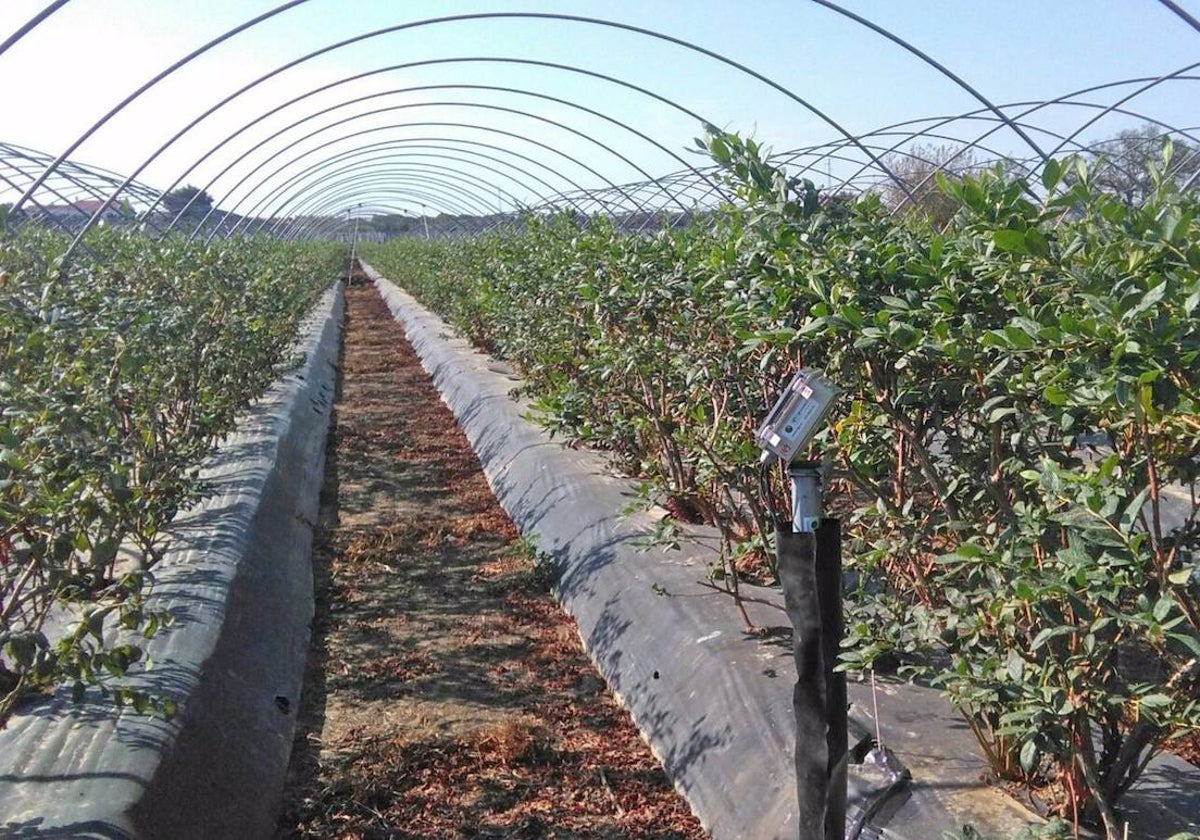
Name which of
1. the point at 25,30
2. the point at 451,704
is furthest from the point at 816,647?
the point at 25,30

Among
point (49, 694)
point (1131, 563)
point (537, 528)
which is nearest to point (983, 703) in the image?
point (1131, 563)

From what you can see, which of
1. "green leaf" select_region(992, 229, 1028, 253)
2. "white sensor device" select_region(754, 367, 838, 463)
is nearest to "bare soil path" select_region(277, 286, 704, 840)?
"white sensor device" select_region(754, 367, 838, 463)

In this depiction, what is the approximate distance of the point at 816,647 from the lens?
94.4 inches

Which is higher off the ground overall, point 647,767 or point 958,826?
point 958,826

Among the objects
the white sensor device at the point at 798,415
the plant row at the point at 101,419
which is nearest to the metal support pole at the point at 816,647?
the white sensor device at the point at 798,415

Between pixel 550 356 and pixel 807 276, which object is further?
pixel 550 356

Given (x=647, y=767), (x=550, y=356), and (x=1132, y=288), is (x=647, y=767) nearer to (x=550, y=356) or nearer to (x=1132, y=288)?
(x=1132, y=288)

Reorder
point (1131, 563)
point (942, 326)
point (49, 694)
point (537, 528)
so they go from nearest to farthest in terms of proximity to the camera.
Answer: point (1131, 563) < point (942, 326) < point (49, 694) < point (537, 528)

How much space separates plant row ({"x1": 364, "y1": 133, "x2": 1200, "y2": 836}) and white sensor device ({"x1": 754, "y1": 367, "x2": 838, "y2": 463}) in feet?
0.62

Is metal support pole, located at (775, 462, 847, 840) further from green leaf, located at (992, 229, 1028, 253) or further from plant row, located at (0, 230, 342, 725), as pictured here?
plant row, located at (0, 230, 342, 725)

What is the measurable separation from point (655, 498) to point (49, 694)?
9.03 feet

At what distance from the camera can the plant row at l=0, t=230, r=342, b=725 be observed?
2613 mm

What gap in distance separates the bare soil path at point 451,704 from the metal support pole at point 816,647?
926mm

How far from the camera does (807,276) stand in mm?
2578
